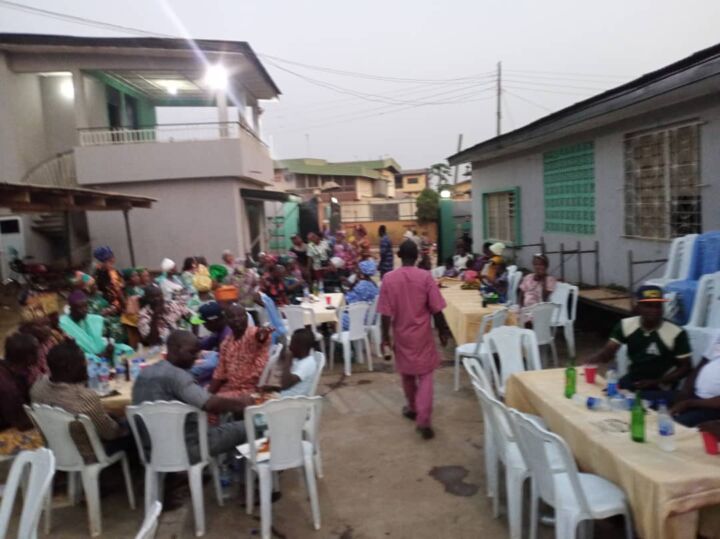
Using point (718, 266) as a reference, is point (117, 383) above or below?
below

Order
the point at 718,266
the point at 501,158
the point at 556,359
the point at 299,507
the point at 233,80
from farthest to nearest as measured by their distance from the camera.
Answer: the point at 233,80 → the point at 501,158 → the point at 556,359 → the point at 718,266 → the point at 299,507

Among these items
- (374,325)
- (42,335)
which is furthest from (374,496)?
(374,325)

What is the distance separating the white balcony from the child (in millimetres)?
10050

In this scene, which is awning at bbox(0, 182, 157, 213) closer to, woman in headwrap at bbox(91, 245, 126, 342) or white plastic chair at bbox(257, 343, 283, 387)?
woman in headwrap at bbox(91, 245, 126, 342)

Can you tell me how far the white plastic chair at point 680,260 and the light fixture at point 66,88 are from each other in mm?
15318

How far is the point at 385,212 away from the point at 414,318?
25.6m

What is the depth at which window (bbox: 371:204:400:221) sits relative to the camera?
98.4ft

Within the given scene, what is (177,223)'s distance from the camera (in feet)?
45.7

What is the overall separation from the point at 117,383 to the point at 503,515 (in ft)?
10.2

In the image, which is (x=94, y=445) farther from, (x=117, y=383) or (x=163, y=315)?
(x=163, y=315)

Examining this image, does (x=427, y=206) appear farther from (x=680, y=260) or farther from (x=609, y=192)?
(x=680, y=260)

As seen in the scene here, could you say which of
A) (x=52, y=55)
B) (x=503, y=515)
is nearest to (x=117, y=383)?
(x=503, y=515)

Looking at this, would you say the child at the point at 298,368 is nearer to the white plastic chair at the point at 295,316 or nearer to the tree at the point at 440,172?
the white plastic chair at the point at 295,316

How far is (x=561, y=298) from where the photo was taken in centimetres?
722
